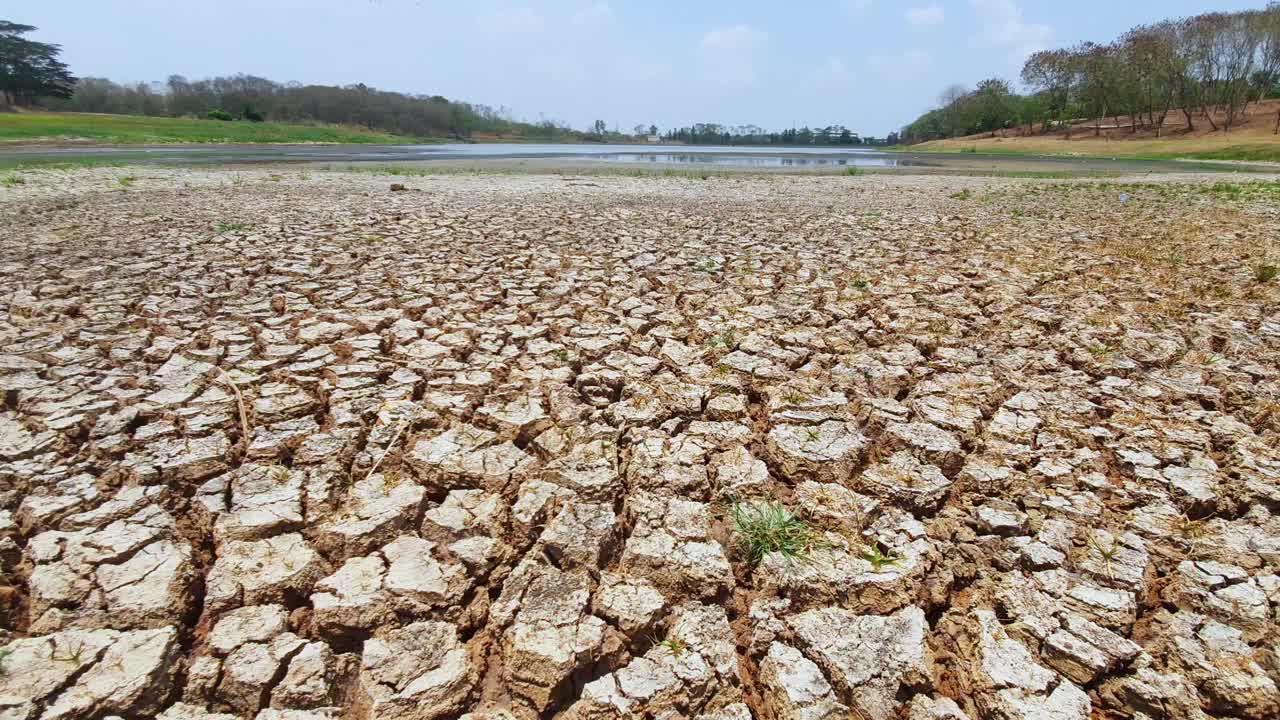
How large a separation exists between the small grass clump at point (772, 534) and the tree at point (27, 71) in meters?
82.7

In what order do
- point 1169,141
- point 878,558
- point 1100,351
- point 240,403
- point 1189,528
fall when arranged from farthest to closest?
point 1169,141 → point 1100,351 → point 240,403 → point 1189,528 → point 878,558

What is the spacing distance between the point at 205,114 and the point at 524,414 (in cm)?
8469

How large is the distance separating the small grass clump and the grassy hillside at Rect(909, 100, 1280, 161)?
36158 millimetres

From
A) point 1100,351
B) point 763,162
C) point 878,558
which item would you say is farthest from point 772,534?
point 763,162

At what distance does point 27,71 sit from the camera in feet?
186

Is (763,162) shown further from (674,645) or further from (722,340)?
(674,645)

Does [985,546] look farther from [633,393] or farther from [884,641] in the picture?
[633,393]

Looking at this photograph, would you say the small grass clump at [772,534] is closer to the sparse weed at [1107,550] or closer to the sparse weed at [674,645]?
the sparse weed at [674,645]

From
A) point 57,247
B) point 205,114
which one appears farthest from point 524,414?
point 205,114

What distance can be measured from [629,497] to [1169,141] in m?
55.4

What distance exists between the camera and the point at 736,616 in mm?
1537

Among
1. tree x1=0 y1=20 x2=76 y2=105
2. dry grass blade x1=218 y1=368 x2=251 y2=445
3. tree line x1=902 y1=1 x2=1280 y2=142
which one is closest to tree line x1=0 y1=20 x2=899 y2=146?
tree x1=0 y1=20 x2=76 y2=105

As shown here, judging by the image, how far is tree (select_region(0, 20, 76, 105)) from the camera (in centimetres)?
5569

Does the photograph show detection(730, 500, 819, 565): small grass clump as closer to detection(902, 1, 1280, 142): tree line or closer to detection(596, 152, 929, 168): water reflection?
detection(596, 152, 929, 168): water reflection
